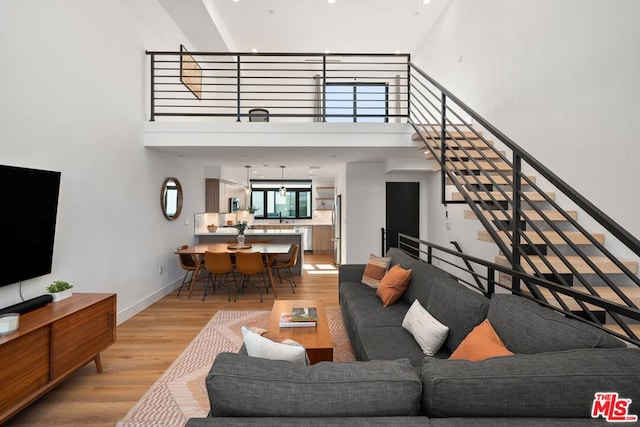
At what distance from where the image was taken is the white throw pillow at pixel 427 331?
7.59 feet

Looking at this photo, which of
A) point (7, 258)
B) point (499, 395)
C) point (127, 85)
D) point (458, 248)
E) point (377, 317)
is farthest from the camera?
point (458, 248)

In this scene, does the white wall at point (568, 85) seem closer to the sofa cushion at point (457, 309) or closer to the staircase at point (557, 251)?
the staircase at point (557, 251)

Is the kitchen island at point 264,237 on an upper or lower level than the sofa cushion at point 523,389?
upper

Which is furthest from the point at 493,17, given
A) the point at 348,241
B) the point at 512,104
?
the point at 348,241

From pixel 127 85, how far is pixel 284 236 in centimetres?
405

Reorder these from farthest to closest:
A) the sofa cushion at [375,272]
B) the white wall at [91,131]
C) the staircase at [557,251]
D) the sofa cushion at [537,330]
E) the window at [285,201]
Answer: the window at [285,201], the sofa cushion at [375,272], the white wall at [91,131], the staircase at [557,251], the sofa cushion at [537,330]

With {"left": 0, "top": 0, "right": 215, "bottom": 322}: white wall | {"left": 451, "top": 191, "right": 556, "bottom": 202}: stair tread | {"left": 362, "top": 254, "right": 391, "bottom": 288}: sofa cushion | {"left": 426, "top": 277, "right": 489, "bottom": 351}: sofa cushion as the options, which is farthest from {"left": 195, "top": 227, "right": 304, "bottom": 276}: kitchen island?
{"left": 426, "top": 277, "right": 489, "bottom": 351}: sofa cushion

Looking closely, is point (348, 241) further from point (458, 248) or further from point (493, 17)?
point (493, 17)

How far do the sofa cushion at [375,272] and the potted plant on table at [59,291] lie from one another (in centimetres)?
303

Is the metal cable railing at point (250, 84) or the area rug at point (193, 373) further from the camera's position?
the metal cable railing at point (250, 84)

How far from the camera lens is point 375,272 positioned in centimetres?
423

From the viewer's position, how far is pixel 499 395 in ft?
3.68

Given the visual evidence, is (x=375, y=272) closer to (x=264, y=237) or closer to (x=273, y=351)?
(x=273, y=351)

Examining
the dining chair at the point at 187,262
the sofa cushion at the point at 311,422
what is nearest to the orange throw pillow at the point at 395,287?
Result: the sofa cushion at the point at 311,422
